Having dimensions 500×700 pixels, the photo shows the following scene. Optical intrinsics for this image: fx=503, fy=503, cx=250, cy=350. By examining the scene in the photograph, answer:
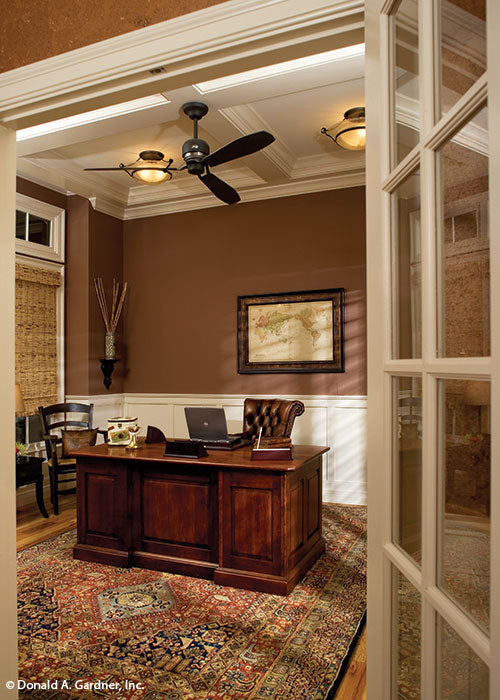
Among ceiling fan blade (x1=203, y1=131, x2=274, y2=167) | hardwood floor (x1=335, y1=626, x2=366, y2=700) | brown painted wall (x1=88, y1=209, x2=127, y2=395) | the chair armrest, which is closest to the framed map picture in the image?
brown painted wall (x1=88, y1=209, x2=127, y2=395)

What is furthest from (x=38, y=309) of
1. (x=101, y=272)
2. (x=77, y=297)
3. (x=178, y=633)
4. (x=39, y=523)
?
(x=178, y=633)

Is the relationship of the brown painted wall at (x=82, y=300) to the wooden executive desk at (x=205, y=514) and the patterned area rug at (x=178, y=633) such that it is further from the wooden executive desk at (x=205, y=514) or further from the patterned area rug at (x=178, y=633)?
the patterned area rug at (x=178, y=633)

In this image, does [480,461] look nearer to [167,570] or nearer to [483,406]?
[483,406]

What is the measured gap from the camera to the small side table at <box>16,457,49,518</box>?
170 inches

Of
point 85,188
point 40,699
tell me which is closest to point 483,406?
point 40,699

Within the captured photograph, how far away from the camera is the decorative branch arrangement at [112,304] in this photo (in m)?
5.76

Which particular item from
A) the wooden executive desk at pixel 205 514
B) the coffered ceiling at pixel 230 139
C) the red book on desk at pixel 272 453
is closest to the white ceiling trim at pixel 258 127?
the coffered ceiling at pixel 230 139

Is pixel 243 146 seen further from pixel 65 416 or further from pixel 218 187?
pixel 65 416

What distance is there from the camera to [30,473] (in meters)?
4.41

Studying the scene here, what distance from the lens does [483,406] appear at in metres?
0.71

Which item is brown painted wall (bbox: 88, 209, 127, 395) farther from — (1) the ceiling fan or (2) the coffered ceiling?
(1) the ceiling fan

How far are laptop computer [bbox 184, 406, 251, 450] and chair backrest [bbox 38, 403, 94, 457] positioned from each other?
7.10ft

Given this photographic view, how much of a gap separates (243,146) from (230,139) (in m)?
Result: 1.32

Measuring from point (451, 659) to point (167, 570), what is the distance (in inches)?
114
